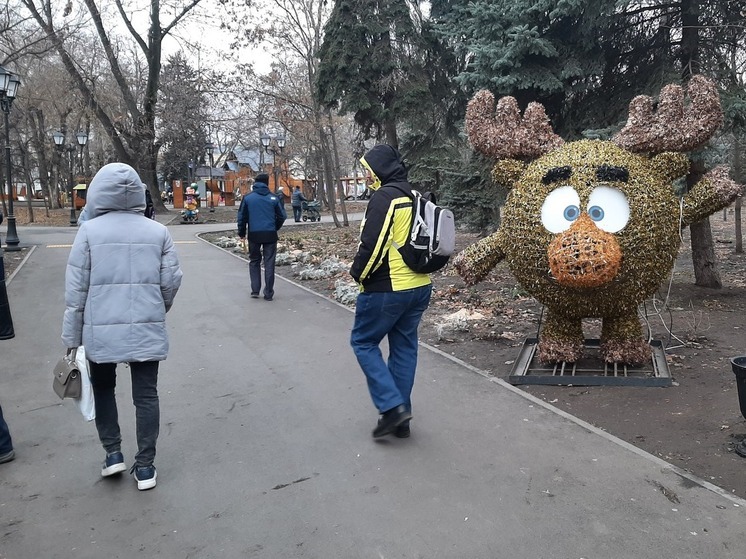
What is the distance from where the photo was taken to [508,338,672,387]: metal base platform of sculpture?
5266 millimetres

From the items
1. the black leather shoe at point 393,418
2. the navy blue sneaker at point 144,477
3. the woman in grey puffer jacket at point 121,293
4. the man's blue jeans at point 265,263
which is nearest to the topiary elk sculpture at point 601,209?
the black leather shoe at point 393,418

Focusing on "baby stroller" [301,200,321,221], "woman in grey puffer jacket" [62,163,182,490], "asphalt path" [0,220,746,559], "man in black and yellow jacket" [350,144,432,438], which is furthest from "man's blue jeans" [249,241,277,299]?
"baby stroller" [301,200,321,221]

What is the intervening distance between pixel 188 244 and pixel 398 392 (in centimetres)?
1580

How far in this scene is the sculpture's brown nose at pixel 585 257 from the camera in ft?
15.1

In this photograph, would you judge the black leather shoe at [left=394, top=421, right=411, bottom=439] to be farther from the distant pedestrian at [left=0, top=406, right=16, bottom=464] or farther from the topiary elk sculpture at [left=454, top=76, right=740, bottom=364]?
the distant pedestrian at [left=0, top=406, right=16, bottom=464]

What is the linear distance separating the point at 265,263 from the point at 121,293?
6192mm

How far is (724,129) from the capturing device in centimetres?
791

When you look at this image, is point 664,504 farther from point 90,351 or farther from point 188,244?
point 188,244

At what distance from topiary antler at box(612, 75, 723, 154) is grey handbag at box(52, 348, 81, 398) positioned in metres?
4.71

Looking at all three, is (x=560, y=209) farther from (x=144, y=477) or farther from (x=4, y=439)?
(x=4, y=439)

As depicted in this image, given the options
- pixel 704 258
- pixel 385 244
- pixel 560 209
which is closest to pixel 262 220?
pixel 560 209

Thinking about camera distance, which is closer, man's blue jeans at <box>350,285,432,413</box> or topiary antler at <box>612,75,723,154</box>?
man's blue jeans at <box>350,285,432,413</box>

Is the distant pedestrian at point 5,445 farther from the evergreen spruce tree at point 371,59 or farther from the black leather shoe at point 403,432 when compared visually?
the evergreen spruce tree at point 371,59

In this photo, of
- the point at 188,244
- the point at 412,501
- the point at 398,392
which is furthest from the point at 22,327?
the point at 188,244
